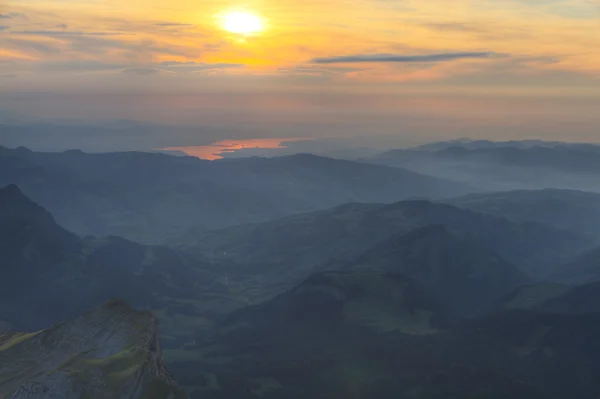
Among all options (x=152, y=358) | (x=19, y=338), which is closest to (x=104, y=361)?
(x=152, y=358)

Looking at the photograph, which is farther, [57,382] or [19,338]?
[19,338]

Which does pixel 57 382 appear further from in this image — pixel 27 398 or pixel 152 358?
pixel 152 358

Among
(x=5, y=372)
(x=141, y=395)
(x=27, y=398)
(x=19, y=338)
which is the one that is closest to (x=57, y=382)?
(x=27, y=398)

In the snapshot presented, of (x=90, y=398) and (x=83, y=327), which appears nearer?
(x=90, y=398)

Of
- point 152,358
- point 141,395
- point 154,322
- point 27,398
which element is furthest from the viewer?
point 154,322

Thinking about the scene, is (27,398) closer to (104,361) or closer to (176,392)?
(104,361)

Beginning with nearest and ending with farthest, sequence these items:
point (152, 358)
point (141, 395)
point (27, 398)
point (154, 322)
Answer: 1. point (27, 398)
2. point (141, 395)
3. point (152, 358)
4. point (154, 322)
